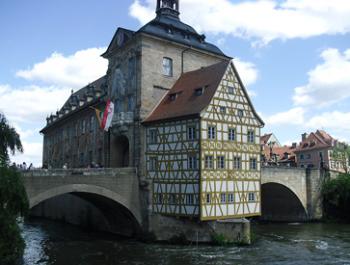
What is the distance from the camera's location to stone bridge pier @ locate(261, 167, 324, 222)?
39.1 meters

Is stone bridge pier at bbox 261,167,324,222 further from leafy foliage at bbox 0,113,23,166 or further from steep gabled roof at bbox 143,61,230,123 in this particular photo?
leafy foliage at bbox 0,113,23,166

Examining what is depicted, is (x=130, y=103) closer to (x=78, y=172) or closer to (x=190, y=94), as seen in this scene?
(x=190, y=94)

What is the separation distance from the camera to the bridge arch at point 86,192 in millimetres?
23781

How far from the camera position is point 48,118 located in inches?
2383

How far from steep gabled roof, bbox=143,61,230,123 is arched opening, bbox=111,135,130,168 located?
4.67m

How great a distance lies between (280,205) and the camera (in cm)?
4144

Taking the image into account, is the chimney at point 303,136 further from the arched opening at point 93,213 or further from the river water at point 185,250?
the arched opening at point 93,213

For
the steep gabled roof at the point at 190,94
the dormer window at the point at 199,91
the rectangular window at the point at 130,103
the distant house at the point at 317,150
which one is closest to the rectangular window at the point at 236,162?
the steep gabled roof at the point at 190,94

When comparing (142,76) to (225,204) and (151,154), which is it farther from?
(225,204)

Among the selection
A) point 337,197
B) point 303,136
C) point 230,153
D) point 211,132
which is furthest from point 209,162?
point 303,136

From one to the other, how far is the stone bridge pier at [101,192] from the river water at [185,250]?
144cm

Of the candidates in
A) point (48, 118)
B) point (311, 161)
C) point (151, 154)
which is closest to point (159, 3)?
point (151, 154)

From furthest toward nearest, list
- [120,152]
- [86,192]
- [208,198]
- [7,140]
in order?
[120,152] < [208,198] < [86,192] < [7,140]

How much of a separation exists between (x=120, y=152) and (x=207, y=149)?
9550 mm
